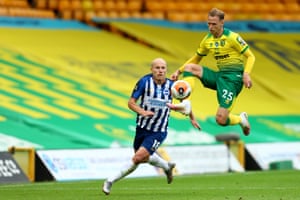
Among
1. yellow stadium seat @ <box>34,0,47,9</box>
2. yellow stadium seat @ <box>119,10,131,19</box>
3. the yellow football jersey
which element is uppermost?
yellow stadium seat @ <box>34,0,47,9</box>

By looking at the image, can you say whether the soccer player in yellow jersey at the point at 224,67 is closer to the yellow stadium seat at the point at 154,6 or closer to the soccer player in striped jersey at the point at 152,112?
the soccer player in striped jersey at the point at 152,112

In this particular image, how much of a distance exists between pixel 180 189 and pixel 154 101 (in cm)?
146

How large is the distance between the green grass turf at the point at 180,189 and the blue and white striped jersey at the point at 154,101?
3.03 ft

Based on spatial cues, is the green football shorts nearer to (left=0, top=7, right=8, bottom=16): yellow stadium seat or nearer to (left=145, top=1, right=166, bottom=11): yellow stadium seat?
(left=0, top=7, right=8, bottom=16): yellow stadium seat

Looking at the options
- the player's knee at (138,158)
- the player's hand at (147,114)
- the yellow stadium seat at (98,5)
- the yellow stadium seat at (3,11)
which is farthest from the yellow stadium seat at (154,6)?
the player's hand at (147,114)

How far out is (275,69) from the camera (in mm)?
30938

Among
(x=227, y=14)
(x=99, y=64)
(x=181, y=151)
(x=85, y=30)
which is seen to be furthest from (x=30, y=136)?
(x=227, y=14)

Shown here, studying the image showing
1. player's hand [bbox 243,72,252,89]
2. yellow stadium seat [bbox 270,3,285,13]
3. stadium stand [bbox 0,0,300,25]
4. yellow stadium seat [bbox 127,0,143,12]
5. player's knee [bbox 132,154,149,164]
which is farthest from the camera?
yellow stadium seat [bbox 270,3,285,13]

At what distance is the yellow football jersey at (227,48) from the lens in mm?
15766

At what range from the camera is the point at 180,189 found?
16.3 m

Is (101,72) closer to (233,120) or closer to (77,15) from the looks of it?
(77,15)

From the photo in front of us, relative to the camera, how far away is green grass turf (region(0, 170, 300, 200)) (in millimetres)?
14734

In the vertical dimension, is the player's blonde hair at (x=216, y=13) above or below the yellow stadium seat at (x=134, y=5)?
below

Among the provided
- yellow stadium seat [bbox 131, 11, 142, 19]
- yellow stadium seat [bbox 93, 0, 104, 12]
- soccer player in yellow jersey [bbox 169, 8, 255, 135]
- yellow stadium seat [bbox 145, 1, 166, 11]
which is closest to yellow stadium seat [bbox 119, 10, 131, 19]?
yellow stadium seat [bbox 131, 11, 142, 19]
